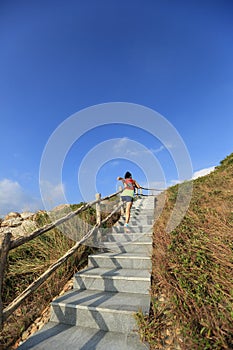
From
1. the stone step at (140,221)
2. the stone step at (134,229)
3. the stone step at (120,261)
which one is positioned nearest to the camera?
the stone step at (120,261)

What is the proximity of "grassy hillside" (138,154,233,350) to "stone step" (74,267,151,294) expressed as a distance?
0.21m

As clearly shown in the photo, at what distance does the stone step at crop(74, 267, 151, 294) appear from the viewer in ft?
11.0

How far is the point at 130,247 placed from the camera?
4.60 meters

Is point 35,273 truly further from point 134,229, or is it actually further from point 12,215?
point 12,215

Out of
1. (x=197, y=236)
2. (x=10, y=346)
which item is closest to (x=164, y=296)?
(x=197, y=236)

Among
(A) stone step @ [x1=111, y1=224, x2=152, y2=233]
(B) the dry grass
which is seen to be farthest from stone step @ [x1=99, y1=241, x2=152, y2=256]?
(A) stone step @ [x1=111, y1=224, x2=152, y2=233]

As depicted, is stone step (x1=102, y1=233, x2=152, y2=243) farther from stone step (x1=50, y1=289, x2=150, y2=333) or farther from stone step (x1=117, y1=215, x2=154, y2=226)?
stone step (x1=50, y1=289, x2=150, y2=333)

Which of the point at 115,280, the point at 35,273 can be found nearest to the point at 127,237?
the point at 115,280

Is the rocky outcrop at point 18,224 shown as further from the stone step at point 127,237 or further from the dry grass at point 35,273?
the stone step at point 127,237

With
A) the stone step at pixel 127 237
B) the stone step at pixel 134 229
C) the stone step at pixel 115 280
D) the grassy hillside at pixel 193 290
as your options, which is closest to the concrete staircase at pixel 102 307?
the stone step at pixel 115 280

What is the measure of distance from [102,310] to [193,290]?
3.99 ft

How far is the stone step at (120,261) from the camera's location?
12.8 feet

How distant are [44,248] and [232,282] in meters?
3.53

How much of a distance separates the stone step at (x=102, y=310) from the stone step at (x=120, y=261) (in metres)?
0.69
